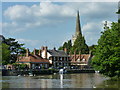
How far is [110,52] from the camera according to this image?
4428 centimetres

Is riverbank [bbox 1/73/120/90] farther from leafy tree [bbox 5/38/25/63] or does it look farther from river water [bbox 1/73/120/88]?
leafy tree [bbox 5/38/25/63]

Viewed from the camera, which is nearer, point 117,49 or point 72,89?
point 72,89

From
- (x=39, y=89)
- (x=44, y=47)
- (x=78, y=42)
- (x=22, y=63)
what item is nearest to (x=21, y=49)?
(x=22, y=63)

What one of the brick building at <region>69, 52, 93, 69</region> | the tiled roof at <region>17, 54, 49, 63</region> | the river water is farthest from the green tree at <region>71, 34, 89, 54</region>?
the river water

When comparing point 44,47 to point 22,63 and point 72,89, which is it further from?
point 72,89

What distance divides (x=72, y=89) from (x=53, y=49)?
77237 mm

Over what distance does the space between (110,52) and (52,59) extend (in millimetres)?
63921

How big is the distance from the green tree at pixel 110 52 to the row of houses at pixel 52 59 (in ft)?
164

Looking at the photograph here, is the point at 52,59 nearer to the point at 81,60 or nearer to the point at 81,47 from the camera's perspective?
the point at 81,60

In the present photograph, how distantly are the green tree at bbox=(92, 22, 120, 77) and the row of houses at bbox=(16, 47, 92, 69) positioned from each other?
164ft

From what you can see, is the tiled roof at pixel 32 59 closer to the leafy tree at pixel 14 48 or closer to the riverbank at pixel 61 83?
the leafy tree at pixel 14 48

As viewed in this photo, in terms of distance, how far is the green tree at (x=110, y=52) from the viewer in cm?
4275

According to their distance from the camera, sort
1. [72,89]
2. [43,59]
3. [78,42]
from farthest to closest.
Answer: [78,42], [43,59], [72,89]

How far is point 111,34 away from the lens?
45188mm
